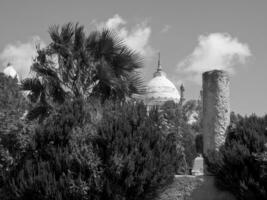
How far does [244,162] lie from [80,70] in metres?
5.29

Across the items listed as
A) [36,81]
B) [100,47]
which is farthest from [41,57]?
[100,47]

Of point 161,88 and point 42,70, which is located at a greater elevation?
point 161,88

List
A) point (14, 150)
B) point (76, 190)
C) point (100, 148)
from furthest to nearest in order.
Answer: point (14, 150), point (100, 148), point (76, 190)

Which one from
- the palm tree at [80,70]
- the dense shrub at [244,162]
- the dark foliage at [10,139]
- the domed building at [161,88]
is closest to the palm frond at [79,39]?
the palm tree at [80,70]

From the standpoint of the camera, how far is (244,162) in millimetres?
8617

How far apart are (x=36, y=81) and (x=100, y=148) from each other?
426 cm

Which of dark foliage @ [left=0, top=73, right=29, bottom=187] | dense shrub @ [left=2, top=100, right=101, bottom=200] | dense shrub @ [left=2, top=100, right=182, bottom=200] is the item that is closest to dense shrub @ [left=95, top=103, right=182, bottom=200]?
dense shrub @ [left=2, top=100, right=182, bottom=200]

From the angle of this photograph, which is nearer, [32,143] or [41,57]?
[32,143]

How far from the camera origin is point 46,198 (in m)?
8.31

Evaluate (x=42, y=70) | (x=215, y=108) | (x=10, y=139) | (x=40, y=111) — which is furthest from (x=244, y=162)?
(x=42, y=70)

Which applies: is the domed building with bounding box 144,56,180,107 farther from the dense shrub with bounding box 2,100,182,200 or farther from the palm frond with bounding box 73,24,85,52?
the dense shrub with bounding box 2,100,182,200

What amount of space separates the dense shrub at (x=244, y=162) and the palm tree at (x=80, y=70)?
3783mm

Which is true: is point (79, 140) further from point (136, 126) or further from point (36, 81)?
point (36, 81)

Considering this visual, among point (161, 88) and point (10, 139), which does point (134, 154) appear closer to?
point (10, 139)
